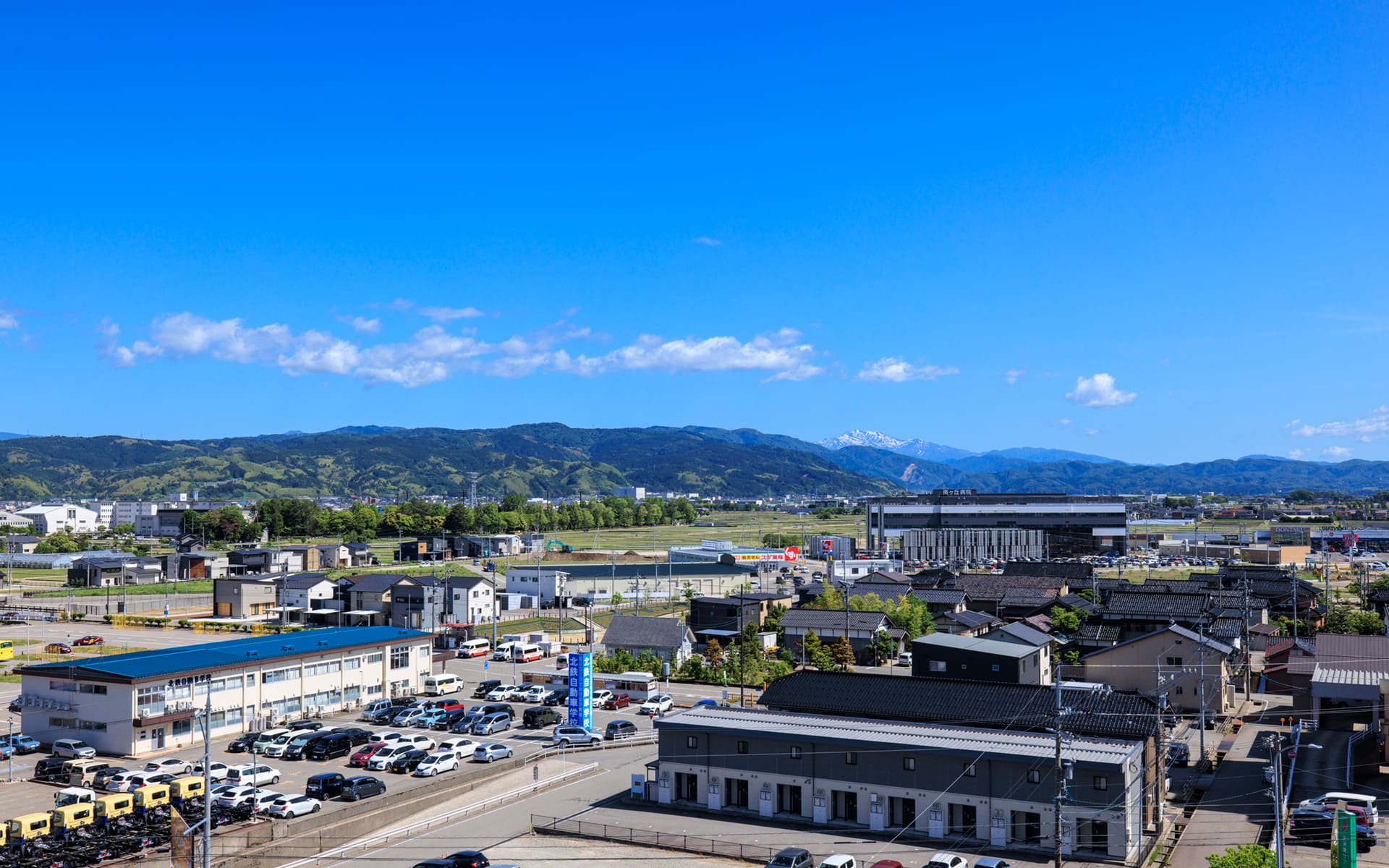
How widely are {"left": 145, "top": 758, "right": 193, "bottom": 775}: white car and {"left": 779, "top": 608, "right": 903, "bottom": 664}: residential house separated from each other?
2344 cm

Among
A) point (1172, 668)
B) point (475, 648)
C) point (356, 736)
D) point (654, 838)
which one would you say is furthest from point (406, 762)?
point (1172, 668)

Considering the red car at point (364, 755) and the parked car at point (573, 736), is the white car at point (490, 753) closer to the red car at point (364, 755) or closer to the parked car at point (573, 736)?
the parked car at point (573, 736)

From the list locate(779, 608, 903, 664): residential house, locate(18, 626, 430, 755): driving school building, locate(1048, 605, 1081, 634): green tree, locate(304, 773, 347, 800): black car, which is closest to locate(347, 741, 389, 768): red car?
locate(304, 773, 347, 800): black car

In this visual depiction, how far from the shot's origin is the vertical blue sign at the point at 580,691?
27422mm

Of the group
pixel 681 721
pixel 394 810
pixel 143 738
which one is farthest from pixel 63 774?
pixel 681 721

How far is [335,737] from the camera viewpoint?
25234mm

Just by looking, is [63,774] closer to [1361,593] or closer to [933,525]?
[1361,593]

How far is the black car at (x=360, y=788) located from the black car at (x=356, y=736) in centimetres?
414

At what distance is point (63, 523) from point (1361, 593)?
480 ft

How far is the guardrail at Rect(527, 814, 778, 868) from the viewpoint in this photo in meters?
18.0

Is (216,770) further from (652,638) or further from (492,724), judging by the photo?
(652,638)

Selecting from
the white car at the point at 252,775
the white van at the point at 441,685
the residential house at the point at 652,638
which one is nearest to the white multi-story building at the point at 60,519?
the residential house at the point at 652,638

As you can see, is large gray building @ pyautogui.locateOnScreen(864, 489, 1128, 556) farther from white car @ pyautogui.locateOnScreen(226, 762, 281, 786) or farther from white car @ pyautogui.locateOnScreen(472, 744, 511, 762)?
white car @ pyautogui.locateOnScreen(226, 762, 281, 786)

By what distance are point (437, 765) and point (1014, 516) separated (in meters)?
81.2
